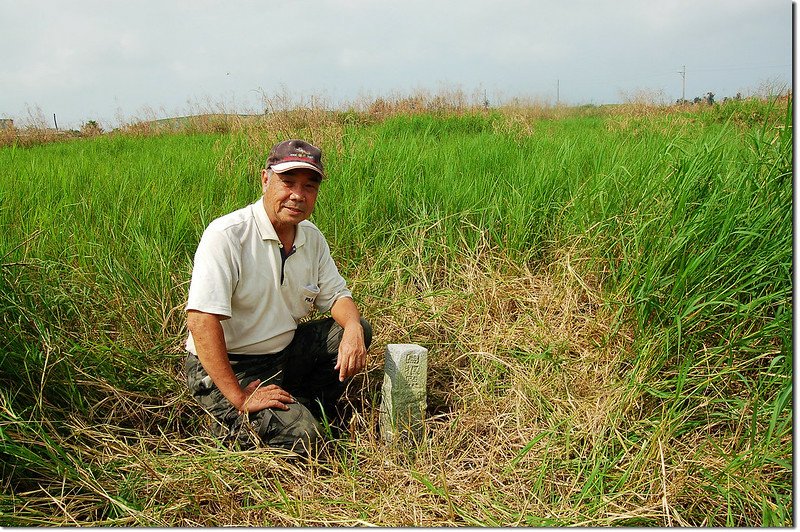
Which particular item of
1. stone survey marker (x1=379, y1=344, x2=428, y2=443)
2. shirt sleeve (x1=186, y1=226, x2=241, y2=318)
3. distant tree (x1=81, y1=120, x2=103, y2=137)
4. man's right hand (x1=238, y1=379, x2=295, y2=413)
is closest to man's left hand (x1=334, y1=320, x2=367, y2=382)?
stone survey marker (x1=379, y1=344, x2=428, y2=443)

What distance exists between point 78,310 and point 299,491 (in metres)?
1.37

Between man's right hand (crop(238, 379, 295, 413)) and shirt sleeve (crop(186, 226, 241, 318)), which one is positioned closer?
shirt sleeve (crop(186, 226, 241, 318))

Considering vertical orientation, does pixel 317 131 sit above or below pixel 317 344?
above

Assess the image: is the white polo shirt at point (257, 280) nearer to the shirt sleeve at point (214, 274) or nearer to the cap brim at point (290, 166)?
the shirt sleeve at point (214, 274)

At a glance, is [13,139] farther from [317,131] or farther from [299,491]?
[299,491]

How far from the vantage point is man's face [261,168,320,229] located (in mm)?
2008

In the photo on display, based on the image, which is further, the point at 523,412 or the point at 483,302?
the point at 483,302

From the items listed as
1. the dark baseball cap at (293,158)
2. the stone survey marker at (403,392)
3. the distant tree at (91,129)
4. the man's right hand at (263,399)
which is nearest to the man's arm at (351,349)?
the stone survey marker at (403,392)

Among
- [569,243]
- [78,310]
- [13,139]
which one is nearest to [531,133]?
[569,243]

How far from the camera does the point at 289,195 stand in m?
2.01

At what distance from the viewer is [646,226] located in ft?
7.62

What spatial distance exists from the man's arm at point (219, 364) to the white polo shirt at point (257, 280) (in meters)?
0.05

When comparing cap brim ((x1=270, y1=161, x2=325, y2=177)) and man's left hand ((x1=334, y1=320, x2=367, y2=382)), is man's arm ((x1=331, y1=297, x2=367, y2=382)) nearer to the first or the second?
man's left hand ((x1=334, y1=320, x2=367, y2=382))

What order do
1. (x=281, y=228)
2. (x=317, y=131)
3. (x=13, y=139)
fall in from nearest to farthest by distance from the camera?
(x=281, y=228) → (x=317, y=131) → (x=13, y=139)
